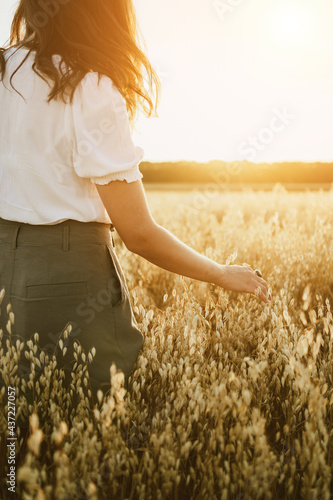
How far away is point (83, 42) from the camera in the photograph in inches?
60.3

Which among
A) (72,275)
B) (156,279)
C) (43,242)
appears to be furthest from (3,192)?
(156,279)

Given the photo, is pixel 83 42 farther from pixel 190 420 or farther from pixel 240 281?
pixel 190 420

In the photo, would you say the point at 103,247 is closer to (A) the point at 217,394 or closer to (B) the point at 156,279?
(A) the point at 217,394

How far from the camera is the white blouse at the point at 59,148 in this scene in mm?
1425

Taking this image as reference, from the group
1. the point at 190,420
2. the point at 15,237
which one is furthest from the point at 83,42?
the point at 190,420

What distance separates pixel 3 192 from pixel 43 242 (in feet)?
0.78

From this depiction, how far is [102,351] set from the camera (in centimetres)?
158

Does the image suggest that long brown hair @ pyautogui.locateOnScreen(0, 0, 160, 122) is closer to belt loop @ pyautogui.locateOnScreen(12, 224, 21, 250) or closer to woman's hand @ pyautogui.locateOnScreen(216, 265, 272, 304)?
belt loop @ pyautogui.locateOnScreen(12, 224, 21, 250)

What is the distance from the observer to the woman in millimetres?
1441

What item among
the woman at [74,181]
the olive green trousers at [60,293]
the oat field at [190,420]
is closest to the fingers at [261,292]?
the oat field at [190,420]

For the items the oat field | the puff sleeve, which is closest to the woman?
the puff sleeve

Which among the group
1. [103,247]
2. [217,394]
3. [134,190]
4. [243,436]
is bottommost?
[243,436]

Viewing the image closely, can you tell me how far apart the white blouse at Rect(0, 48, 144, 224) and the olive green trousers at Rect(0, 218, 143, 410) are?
7cm

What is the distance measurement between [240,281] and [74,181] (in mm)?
744
